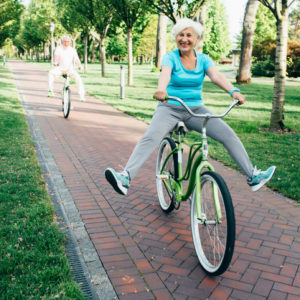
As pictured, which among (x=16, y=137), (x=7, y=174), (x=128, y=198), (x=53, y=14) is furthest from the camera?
(x=53, y=14)

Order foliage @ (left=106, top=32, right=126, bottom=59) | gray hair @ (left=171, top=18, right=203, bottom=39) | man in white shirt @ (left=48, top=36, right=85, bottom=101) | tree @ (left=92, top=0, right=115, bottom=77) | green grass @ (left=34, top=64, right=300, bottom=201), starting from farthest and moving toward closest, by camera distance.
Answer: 1. foliage @ (left=106, top=32, right=126, bottom=59)
2. tree @ (left=92, top=0, right=115, bottom=77)
3. man in white shirt @ (left=48, top=36, right=85, bottom=101)
4. green grass @ (left=34, top=64, right=300, bottom=201)
5. gray hair @ (left=171, top=18, right=203, bottom=39)

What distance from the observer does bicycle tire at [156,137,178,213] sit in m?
4.00

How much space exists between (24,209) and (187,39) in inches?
98.6

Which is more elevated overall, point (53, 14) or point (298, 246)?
point (53, 14)

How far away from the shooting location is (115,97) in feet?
51.9

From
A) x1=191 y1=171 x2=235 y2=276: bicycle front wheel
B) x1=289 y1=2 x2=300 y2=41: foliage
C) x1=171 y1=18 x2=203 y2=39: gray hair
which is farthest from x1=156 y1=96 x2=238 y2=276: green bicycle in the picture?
x1=289 y1=2 x2=300 y2=41: foliage

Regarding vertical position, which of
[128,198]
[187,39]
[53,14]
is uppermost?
[53,14]

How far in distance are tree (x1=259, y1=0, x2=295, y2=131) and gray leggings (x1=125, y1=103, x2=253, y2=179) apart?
18.9 ft

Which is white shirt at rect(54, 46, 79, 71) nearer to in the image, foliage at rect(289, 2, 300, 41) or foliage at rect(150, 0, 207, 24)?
foliage at rect(150, 0, 207, 24)

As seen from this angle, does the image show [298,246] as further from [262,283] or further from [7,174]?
[7,174]

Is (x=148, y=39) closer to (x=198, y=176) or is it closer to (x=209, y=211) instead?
(x=198, y=176)

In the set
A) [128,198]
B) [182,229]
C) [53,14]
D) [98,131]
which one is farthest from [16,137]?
[53,14]

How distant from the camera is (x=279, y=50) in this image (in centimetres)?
856

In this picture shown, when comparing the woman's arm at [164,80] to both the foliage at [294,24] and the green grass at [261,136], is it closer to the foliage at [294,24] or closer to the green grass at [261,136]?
the green grass at [261,136]
